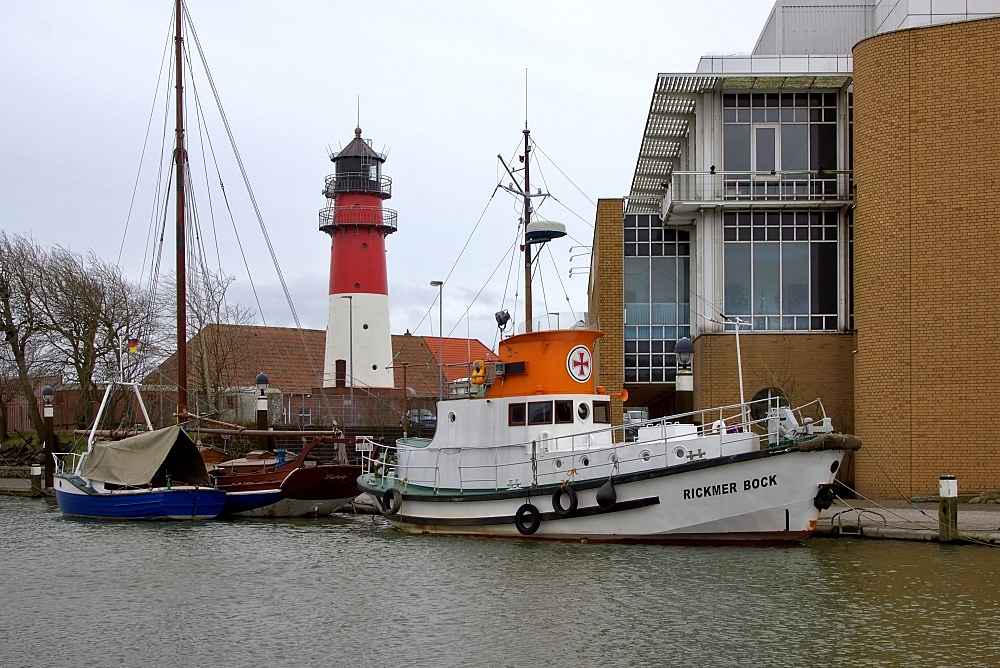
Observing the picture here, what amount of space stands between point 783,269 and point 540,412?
11458 mm

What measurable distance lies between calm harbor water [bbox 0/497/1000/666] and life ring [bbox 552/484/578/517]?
2.20 ft

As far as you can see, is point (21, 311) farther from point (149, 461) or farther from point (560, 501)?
point (560, 501)

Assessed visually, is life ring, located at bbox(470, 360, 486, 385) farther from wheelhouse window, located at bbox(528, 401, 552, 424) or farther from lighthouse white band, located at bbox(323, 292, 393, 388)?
lighthouse white band, located at bbox(323, 292, 393, 388)

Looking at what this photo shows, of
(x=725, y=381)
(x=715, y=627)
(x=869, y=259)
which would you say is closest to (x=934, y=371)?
(x=869, y=259)

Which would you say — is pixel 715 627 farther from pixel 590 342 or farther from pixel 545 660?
pixel 590 342

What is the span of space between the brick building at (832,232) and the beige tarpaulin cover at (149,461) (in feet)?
41.0

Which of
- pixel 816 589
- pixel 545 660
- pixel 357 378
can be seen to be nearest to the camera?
pixel 545 660

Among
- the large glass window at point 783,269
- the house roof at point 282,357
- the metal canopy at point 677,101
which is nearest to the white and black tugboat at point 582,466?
the large glass window at point 783,269

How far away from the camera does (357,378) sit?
1946 inches

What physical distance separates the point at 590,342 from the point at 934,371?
9109 mm

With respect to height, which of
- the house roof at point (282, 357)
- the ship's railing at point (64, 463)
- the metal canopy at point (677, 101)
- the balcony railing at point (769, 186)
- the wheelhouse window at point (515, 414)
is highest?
the metal canopy at point (677, 101)

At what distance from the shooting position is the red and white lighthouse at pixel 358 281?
162 feet

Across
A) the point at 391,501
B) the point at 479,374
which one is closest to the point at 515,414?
the point at 479,374

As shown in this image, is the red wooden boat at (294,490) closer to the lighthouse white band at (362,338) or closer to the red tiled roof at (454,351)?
the lighthouse white band at (362,338)
